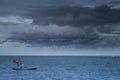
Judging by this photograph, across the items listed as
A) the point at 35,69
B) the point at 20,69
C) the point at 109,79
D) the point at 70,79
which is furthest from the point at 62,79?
the point at 35,69

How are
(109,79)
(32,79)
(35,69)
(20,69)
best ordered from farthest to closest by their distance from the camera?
1. (35,69)
2. (20,69)
3. (109,79)
4. (32,79)

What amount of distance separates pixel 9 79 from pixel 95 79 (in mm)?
22213

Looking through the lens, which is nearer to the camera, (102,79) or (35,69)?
(102,79)

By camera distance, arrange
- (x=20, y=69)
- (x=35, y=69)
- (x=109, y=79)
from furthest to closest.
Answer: (x=35, y=69)
(x=20, y=69)
(x=109, y=79)

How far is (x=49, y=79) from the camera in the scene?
73.3 meters

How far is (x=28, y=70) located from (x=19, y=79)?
1061 inches

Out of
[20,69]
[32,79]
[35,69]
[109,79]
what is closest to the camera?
[32,79]

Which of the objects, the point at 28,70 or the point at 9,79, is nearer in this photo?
the point at 9,79

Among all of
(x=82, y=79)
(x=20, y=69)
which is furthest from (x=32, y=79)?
(x=20, y=69)

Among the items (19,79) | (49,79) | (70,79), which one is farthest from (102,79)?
(19,79)

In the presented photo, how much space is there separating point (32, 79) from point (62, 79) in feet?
24.5

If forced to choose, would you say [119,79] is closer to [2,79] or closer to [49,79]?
[49,79]

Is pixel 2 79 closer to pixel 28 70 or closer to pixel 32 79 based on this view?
pixel 32 79

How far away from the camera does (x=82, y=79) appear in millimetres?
75312
